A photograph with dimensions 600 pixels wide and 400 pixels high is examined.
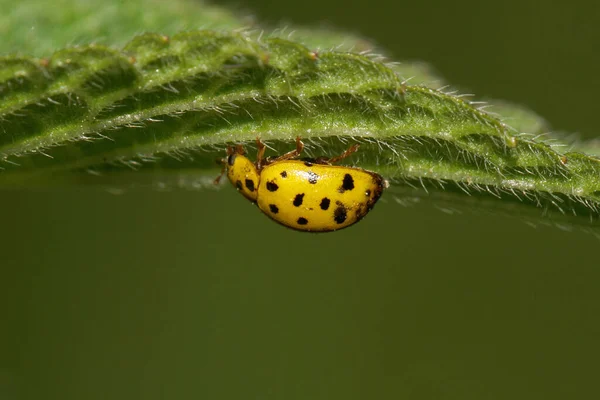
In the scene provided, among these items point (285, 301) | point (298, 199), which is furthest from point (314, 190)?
point (285, 301)

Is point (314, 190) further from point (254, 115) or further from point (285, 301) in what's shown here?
point (285, 301)

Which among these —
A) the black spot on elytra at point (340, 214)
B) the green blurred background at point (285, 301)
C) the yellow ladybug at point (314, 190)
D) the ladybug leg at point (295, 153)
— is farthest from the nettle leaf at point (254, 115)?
the green blurred background at point (285, 301)

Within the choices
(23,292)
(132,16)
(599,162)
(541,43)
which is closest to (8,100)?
(132,16)

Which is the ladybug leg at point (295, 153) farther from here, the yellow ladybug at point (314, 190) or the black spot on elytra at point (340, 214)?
Answer: the black spot on elytra at point (340, 214)

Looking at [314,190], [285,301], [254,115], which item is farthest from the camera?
[285,301]

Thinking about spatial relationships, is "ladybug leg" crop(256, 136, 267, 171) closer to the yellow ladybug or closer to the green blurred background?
the yellow ladybug

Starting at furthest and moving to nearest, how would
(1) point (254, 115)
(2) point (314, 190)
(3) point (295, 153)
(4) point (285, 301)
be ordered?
(4) point (285, 301)
(2) point (314, 190)
(3) point (295, 153)
(1) point (254, 115)

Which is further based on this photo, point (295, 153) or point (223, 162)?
point (223, 162)

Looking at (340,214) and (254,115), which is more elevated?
(254,115)

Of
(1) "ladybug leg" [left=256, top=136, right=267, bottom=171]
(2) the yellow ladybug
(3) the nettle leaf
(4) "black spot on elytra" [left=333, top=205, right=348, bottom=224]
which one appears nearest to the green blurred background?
(1) "ladybug leg" [left=256, top=136, right=267, bottom=171]
